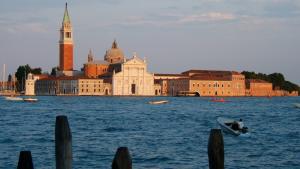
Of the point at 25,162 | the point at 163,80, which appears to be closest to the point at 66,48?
the point at 163,80

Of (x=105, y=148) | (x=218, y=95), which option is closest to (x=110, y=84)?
(x=218, y=95)

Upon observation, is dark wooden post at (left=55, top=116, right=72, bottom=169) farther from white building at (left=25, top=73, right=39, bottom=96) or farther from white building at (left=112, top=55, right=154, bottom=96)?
white building at (left=25, top=73, right=39, bottom=96)

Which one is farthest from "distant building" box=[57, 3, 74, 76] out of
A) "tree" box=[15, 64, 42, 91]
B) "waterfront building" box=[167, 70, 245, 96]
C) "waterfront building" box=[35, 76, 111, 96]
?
"waterfront building" box=[167, 70, 245, 96]

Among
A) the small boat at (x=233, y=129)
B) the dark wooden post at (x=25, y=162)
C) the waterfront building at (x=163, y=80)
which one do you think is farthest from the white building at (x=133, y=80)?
the dark wooden post at (x=25, y=162)

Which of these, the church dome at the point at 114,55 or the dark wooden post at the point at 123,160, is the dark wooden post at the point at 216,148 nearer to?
the dark wooden post at the point at 123,160

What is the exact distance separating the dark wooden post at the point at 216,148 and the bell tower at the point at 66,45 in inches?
3832

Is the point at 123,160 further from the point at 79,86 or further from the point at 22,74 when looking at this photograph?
the point at 22,74

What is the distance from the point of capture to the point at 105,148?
15.9 meters

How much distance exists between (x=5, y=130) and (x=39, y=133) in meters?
1.67

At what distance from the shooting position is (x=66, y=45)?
336 ft

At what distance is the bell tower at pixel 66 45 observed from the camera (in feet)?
336

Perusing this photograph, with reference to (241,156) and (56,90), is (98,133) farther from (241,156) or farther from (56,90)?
(56,90)

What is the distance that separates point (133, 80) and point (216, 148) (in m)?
94.6

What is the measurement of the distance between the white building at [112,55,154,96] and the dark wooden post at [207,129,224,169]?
3650 inches
